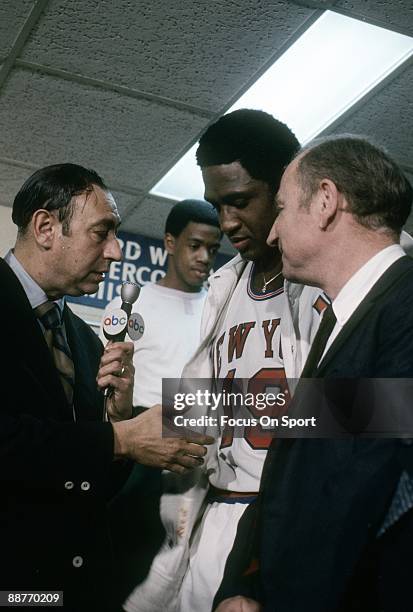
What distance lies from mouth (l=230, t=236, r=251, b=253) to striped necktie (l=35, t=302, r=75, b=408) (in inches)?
19.8

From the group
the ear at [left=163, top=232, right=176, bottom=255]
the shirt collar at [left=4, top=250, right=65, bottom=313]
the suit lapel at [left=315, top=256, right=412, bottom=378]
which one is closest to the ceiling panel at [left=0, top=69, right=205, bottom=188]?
the ear at [left=163, top=232, right=176, bottom=255]

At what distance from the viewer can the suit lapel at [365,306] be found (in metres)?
1.10

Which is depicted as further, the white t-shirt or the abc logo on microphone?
the white t-shirt

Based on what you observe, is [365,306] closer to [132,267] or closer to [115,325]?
[115,325]

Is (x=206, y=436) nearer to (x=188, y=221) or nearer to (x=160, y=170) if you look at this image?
(x=188, y=221)

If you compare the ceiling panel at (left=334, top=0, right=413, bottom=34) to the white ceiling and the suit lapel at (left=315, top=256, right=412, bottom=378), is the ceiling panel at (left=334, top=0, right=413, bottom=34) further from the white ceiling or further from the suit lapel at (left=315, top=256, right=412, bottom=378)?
the suit lapel at (left=315, top=256, right=412, bottom=378)

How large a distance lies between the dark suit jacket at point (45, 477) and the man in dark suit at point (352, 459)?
370 mm

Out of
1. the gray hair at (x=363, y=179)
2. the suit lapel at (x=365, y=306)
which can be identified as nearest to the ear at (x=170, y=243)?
the gray hair at (x=363, y=179)

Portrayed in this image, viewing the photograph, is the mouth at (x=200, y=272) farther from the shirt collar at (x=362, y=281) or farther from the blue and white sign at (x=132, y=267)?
the shirt collar at (x=362, y=281)

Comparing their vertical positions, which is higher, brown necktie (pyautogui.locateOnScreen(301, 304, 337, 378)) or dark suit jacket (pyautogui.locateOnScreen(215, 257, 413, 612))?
brown necktie (pyautogui.locateOnScreen(301, 304, 337, 378))

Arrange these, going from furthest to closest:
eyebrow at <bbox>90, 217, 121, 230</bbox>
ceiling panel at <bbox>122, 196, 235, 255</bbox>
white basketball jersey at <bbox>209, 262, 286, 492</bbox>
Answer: ceiling panel at <bbox>122, 196, 235, 255</bbox> < eyebrow at <bbox>90, 217, 121, 230</bbox> < white basketball jersey at <bbox>209, 262, 286, 492</bbox>

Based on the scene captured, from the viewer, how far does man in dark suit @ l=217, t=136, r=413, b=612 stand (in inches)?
38.0

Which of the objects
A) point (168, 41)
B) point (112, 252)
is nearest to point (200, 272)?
point (168, 41)

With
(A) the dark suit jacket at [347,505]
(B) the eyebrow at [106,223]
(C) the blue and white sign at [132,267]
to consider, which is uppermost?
(C) the blue and white sign at [132,267]
